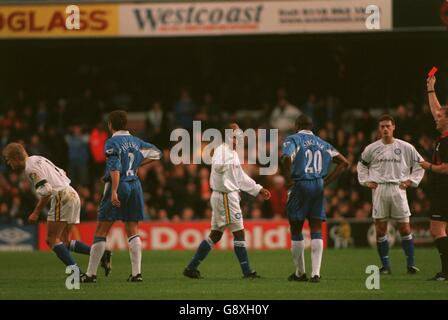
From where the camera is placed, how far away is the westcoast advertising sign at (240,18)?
22.9m

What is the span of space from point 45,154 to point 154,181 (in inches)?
105

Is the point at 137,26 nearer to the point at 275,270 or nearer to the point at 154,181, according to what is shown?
the point at 154,181

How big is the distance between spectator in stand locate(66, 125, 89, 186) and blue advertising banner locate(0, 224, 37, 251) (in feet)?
6.56

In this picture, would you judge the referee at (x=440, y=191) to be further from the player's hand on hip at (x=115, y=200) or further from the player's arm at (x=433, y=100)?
the player's hand on hip at (x=115, y=200)

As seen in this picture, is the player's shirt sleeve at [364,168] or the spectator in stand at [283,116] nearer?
the player's shirt sleeve at [364,168]

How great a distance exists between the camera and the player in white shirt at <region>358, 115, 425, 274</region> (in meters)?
14.0

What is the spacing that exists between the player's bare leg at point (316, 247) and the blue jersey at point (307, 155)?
604mm

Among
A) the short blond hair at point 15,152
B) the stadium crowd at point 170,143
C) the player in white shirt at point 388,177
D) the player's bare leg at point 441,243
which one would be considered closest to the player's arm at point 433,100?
the player in white shirt at point 388,177

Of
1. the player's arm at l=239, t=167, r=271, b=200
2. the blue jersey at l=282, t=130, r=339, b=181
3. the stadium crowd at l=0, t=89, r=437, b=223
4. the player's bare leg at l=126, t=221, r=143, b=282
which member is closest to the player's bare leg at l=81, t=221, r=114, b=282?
the player's bare leg at l=126, t=221, r=143, b=282

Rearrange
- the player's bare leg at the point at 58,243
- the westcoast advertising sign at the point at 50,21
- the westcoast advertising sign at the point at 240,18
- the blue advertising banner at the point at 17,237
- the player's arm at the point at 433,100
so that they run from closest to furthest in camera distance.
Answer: the player's bare leg at the point at 58,243, the player's arm at the point at 433,100, the blue advertising banner at the point at 17,237, the westcoast advertising sign at the point at 240,18, the westcoast advertising sign at the point at 50,21

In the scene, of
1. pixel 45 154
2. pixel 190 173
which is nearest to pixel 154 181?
pixel 190 173

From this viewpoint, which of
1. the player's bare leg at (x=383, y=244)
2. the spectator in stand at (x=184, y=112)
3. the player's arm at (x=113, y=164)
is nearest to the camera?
the player's arm at (x=113, y=164)

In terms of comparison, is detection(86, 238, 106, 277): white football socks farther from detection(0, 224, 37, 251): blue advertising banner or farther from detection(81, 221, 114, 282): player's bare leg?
detection(0, 224, 37, 251): blue advertising banner

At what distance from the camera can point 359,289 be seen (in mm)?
11844
